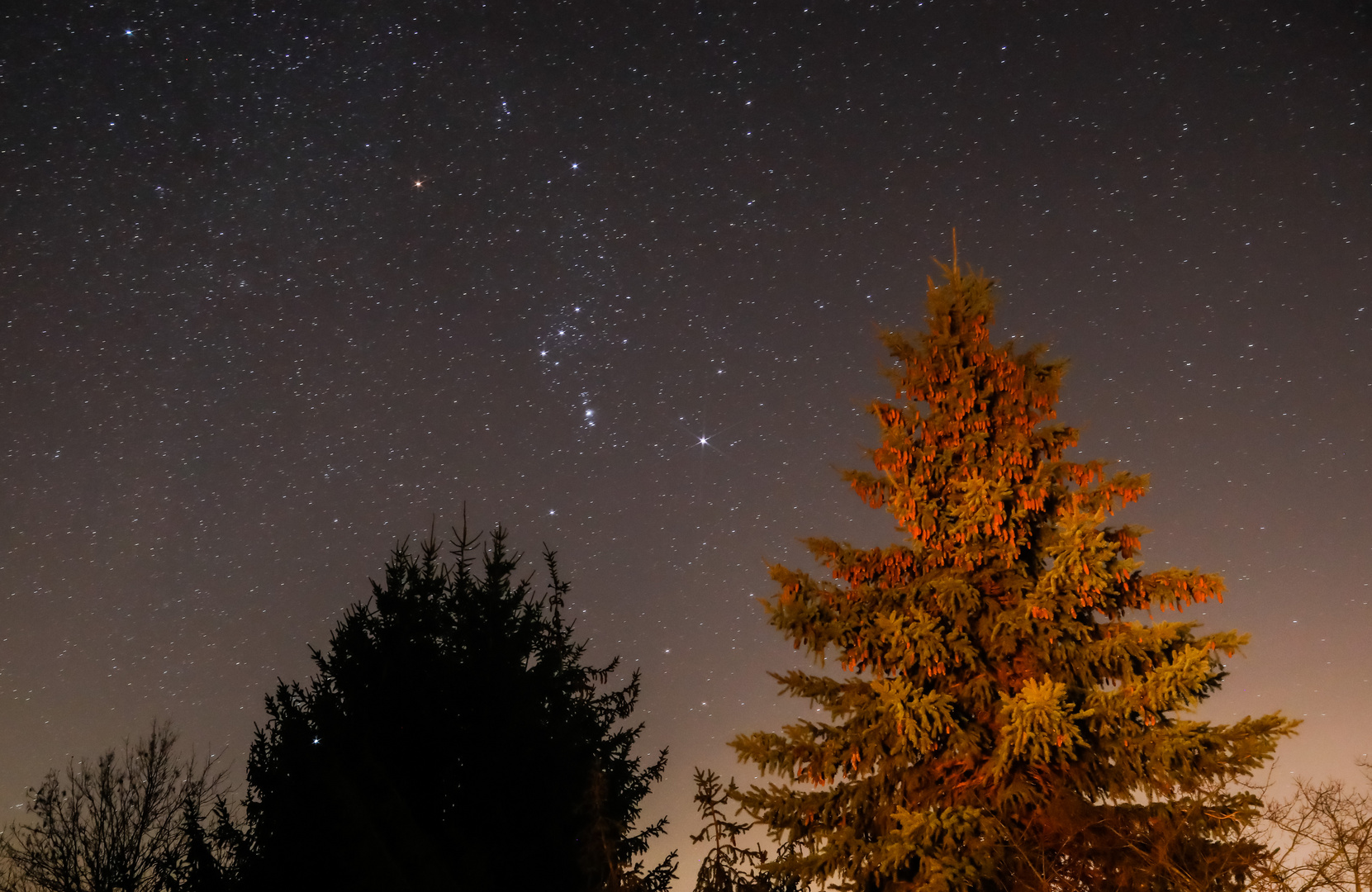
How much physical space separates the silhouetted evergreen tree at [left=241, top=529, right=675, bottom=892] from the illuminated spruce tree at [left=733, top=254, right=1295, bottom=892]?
334cm

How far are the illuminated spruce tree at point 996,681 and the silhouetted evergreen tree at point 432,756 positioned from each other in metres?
3.34

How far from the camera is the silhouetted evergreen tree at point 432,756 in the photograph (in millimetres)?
11414

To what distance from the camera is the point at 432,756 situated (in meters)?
13.1

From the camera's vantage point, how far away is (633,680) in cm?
1827

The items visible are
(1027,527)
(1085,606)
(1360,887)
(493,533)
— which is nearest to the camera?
(1360,887)

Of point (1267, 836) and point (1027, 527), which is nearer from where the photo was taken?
point (1267, 836)

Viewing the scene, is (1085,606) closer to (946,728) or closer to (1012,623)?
(1012,623)

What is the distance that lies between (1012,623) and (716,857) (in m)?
5.47

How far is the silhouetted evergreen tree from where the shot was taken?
1141 centimetres

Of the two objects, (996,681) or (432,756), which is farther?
(432,756)

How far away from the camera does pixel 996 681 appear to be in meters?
11.0

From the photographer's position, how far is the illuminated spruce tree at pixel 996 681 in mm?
9586

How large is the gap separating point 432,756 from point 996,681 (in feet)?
26.9

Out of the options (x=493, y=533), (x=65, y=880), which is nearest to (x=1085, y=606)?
(x=493, y=533)
